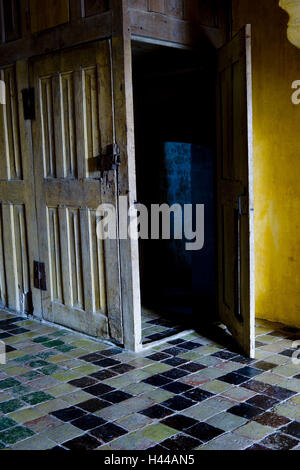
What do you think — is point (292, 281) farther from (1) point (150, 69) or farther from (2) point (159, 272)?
(1) point (150, 69)

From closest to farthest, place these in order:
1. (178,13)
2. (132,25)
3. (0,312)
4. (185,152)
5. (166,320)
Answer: (132,25), (178,13), (166,320), (0,312), (185,152)

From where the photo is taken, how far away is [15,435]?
9.87 feet

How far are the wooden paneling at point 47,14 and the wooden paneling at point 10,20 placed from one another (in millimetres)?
239

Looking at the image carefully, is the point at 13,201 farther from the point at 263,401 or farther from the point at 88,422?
the point at 263,401

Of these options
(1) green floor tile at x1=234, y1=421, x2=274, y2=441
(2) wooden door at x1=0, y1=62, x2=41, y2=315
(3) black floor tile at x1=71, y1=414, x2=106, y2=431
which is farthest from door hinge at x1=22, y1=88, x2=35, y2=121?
(1) green floor tile at x1=234, y1=421, x2=274, y2=441

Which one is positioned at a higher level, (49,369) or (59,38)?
(59,38)

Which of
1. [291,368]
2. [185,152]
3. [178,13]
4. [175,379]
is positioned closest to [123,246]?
[175,379]

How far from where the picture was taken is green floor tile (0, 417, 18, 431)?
3103 mm

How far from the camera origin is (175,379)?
3715mm

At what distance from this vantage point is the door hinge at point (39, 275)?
509cm

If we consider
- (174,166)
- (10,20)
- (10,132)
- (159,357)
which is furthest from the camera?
(174,166)

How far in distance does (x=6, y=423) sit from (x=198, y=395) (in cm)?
121

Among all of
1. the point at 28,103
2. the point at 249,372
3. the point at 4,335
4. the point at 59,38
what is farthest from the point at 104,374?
the point at 59,38

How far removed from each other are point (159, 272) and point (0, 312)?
1995mm
